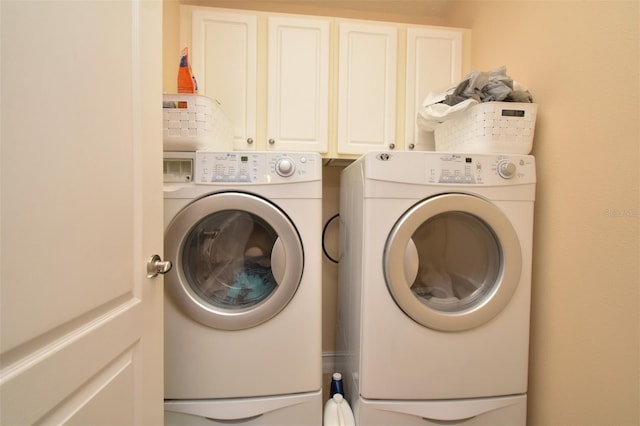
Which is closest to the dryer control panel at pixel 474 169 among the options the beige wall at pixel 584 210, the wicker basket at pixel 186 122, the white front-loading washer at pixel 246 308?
the beige wall at pixel 584 210

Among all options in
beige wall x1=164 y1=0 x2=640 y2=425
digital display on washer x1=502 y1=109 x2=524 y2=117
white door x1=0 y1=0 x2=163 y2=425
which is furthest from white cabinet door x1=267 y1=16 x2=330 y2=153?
beige wall x1=164 y1=0 x2=640 y2=425

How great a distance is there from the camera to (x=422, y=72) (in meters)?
1.32

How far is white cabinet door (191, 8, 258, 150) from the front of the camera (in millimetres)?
1209

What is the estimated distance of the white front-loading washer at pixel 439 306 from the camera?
833 mm

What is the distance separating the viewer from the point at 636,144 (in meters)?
0.66

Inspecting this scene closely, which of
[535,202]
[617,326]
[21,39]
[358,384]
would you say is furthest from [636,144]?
[21,39]

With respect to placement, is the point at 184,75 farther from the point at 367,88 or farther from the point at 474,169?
the point at 474,169

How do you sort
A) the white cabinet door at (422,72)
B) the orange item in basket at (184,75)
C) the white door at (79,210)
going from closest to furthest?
the white door at (79,210), the orange item in basket at (184,75), the white cabinet door at (422,72)

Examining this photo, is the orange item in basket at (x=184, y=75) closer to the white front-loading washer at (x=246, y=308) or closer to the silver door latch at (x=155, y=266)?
the white front-loading washer at (x=246, y=308)

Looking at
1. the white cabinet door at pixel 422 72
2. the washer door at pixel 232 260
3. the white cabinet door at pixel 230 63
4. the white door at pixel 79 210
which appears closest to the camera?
the white door at pixel 79 210

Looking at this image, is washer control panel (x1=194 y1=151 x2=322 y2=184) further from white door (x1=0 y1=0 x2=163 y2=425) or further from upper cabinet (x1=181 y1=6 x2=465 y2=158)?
upper cabinet (x1=181 y1=6 x2=465 y2=158)

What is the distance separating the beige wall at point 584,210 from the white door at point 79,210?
1284 mm

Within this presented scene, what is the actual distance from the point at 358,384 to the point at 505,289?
0.62 meters

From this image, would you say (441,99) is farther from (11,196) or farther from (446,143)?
(11,196)
